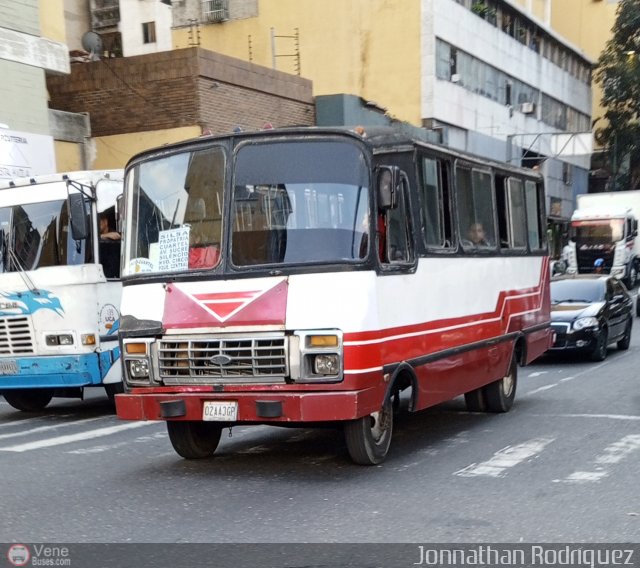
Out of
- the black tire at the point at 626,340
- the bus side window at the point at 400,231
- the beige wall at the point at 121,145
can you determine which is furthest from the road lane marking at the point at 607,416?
the beige wall at the point at 121,145

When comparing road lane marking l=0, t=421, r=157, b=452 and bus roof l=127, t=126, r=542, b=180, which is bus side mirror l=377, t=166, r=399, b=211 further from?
road lane marking l=0, t=421, r=157, b=452

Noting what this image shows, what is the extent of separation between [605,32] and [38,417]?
191 feet

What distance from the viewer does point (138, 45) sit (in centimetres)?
4512

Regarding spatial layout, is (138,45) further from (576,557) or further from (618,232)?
(576,557)

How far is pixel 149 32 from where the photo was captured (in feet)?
148

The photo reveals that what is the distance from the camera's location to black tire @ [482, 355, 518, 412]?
10648mm

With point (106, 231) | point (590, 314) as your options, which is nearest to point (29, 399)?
point (106, 231)

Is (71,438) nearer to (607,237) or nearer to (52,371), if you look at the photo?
(52,371)

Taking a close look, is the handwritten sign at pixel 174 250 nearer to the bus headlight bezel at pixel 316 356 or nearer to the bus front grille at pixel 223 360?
the bus front grille at pixel 223 360

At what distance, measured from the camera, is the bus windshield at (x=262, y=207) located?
23.5ft

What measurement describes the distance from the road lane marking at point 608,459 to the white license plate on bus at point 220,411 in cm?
255

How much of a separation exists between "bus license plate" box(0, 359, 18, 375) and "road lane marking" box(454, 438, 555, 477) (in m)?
6.08

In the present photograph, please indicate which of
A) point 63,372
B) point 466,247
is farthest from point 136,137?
point 466,247

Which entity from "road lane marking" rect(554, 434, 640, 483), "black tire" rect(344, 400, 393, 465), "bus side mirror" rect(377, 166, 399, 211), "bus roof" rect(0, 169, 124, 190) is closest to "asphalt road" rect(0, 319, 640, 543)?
"road lane marking" rect(554, 434, 640, 483)
